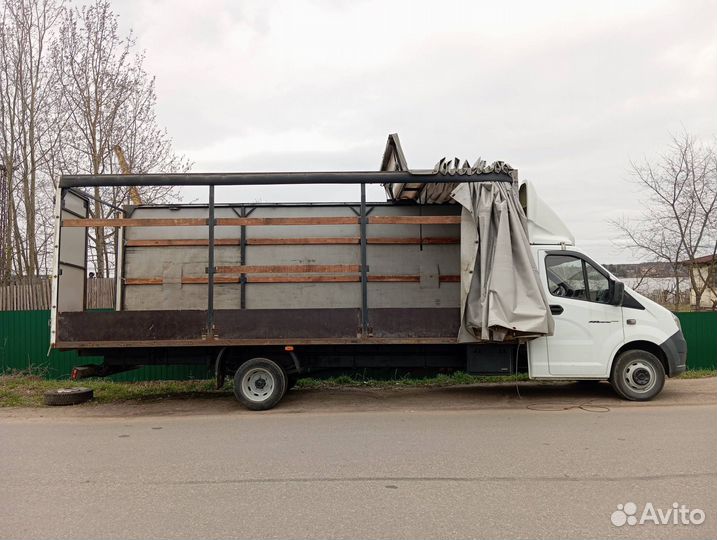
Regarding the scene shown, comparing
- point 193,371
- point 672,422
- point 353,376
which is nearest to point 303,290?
point 353,376

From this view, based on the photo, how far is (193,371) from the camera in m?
11.7

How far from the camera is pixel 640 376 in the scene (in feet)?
27.8

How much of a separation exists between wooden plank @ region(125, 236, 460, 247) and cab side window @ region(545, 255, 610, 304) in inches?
84.2

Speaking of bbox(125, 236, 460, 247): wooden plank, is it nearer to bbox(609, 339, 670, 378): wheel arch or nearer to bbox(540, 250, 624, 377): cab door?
bbox(540, 250, 624, 377): cab door

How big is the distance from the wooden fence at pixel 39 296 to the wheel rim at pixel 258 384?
17.9 feet

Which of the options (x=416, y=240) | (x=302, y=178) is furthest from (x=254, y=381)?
(x=416, y=240)

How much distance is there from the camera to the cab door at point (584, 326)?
8.42 m

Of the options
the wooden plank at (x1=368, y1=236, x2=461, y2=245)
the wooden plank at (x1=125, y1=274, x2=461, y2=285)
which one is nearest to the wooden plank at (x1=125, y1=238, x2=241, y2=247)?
the wooden plank at (x1=125, y1=274, x2=461, y2=285)

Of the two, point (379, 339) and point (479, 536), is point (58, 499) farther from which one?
point (379, 339)

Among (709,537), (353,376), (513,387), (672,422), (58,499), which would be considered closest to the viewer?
(709,537)

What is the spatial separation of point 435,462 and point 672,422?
3.50m

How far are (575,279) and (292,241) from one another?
4.85m

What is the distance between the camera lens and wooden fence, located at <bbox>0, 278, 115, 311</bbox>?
12.5 m

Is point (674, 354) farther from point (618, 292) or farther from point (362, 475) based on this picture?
point (362, 475)
